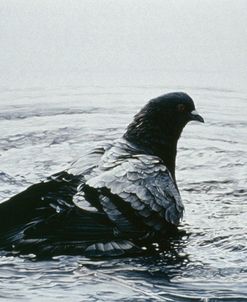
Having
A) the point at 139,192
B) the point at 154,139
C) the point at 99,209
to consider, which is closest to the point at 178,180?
the point at 154,139

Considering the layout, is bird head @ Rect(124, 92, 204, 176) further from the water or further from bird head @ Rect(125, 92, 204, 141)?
the water

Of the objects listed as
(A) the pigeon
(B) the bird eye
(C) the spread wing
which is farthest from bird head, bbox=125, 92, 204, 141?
(C) the spread wing

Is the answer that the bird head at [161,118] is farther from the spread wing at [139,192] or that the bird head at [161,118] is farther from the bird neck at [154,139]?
the spread wing at [139,192]

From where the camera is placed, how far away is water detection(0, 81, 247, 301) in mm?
5613

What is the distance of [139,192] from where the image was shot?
21.0 feet

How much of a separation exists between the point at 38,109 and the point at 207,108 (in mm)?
1742

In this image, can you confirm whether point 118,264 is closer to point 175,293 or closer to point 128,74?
point 175,293

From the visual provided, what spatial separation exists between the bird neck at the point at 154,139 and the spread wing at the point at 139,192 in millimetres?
388

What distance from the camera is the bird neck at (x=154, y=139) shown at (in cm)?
715

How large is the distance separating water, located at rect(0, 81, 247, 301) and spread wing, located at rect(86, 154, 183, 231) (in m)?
0.22

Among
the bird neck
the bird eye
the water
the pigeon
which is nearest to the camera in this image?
the water

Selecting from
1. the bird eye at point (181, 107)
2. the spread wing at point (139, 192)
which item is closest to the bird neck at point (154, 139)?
the bird eye at point (181, 107)

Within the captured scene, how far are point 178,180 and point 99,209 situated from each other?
172 centimetres

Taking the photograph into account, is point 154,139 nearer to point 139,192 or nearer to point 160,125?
point 160,125
